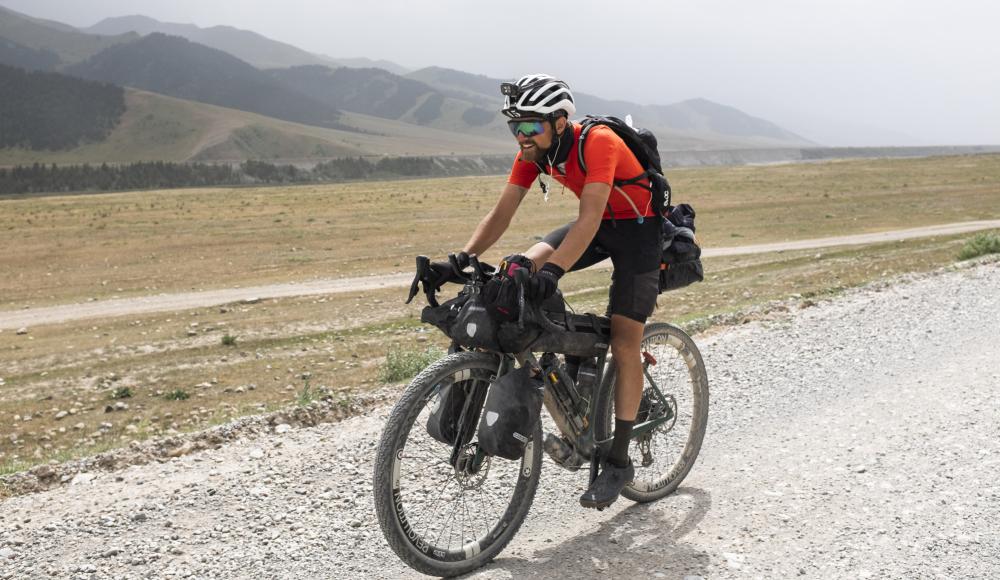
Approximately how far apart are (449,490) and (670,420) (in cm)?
208

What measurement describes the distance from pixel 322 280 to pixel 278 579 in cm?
2424

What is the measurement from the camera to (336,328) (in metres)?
20.5

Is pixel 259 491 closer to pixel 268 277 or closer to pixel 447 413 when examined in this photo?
pixel 447 413

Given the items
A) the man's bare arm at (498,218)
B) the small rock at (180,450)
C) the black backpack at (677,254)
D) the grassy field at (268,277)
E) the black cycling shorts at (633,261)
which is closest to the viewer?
the black cycling shorts at (633,261)

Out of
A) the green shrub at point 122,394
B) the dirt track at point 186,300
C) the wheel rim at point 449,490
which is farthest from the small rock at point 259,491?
the dirt track at point 186,300

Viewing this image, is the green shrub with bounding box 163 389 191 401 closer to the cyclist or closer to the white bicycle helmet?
the cyclist

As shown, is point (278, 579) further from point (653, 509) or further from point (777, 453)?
point (777, 453)

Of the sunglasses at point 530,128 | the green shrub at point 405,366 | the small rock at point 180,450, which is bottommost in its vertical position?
the green shrub at point 405,366

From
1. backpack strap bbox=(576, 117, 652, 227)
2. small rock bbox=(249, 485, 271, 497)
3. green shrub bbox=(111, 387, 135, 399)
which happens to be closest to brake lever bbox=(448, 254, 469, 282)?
backpack strap bbox=(576, 117, 652, 227)

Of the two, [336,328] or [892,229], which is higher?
[892,229]

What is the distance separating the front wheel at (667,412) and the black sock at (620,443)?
170 millimetres

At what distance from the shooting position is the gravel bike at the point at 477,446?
4.53 m

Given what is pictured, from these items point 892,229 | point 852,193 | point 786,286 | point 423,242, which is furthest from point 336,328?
point 852,193

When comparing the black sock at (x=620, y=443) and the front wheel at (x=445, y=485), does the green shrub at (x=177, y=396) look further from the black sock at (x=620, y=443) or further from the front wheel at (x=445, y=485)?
the black sock at (x=620, y=443)
